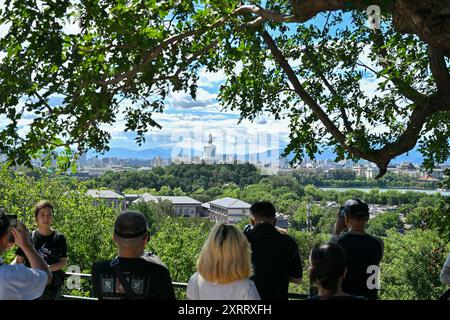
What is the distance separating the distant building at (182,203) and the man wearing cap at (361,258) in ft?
176

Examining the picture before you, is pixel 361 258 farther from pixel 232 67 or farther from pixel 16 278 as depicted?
pixel 232 67

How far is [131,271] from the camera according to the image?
9.14ft

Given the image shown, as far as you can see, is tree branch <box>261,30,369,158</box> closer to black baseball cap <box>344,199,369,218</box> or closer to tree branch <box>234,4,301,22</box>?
tree branch <box>234,4,301,22</box>

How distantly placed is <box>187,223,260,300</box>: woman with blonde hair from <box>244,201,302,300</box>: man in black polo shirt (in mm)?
1006

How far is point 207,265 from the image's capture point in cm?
267

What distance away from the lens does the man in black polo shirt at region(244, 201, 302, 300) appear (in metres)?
3.67

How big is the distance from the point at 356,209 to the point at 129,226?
163 cm

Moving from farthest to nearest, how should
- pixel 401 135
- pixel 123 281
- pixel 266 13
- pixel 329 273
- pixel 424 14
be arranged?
pixel 401 135, pixel 266 13, pixel 424 14, pixel 123 281, pixel 329 273

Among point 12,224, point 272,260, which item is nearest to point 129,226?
point 12,224

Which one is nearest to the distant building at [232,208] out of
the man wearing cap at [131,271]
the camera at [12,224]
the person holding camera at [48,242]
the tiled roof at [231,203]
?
the tiled roof at [231,203]

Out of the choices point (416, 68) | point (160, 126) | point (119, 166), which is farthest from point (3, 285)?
point (119, 166)

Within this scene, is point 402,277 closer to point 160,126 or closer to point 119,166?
point 119,166

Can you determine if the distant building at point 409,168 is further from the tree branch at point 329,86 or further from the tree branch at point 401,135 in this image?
the tree branch at point 401,135

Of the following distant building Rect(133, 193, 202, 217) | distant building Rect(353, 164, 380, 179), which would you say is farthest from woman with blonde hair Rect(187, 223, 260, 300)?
distant building Rect(133, 193, 202, 217)
